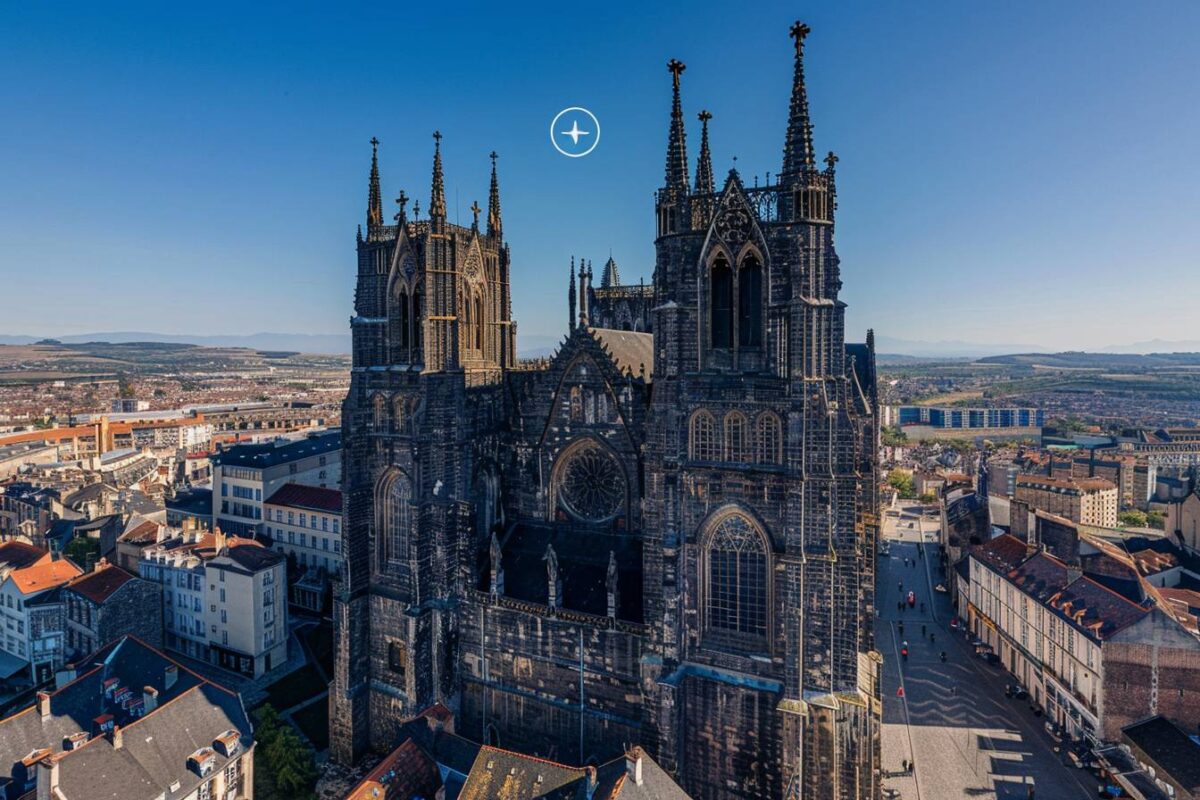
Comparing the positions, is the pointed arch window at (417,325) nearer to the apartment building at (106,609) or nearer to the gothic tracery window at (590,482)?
the gothic tracery window at (590,482)

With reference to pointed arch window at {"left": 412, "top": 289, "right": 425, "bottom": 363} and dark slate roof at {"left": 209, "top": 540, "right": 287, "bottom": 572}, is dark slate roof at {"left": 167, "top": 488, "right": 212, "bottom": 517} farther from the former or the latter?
pointed arch window at {"left": 412, "top": 289, "right": 425, "bottom": 363}

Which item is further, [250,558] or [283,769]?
[250,558]

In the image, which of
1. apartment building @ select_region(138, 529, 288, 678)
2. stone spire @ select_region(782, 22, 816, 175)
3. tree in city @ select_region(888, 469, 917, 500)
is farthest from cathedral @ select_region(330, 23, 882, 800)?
tree in city @ select_region(888, 469, 917, 500)

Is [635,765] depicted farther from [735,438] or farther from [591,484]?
[591,484]

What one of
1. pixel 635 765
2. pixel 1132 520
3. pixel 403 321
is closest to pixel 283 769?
pixel 635 765

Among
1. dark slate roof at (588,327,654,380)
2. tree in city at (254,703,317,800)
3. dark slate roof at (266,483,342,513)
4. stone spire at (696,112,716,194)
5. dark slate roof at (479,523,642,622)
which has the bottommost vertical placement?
tree in city at (254,703,317,800)
